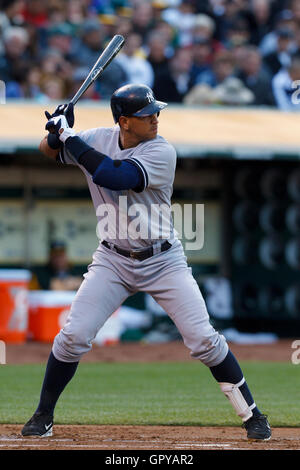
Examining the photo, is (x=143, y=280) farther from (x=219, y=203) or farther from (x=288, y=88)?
(x=288, y=88)

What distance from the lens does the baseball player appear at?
496 centimetres

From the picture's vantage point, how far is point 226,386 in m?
5.07

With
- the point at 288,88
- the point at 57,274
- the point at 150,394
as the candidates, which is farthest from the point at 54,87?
the point at 150,394

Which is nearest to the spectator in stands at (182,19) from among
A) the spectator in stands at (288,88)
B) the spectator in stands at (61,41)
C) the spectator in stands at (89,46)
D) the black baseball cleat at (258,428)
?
the spectator in stands at (288,88)

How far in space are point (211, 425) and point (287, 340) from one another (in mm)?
6165

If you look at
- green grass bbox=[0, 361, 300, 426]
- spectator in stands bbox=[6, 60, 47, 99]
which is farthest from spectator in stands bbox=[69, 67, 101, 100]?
green grass bbox=[0, 361, 300, 426]

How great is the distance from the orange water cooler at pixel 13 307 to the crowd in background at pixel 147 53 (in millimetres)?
2025

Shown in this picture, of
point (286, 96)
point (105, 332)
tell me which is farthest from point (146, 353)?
point (286, 96)

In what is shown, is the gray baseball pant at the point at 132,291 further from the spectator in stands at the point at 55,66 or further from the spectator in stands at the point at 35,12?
the spectator in stands at the point at 35,12

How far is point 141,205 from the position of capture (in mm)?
5070

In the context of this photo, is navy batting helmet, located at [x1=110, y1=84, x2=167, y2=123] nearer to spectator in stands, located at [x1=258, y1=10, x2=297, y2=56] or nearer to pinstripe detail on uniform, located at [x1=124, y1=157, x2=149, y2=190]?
pinstripe detail on uniform, located at [x1=124, y1=157, x2=149, y2=190]

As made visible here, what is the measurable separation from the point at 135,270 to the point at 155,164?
0.57m
